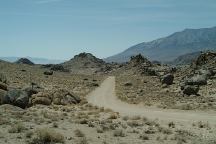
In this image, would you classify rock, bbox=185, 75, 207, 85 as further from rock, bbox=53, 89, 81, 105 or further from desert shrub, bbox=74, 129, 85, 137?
desert shrub, bbox=74, 129, 85, 137

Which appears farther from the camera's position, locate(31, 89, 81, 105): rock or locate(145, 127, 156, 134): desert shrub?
locate(31, 89, 81, 105): rock

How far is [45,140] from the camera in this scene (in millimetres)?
20344

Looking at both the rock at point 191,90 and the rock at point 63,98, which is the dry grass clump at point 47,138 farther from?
the rock at point 191,90

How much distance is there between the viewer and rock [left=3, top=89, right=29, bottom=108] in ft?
112

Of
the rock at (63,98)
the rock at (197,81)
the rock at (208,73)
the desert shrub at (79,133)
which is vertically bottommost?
the desert shrub at (79,133)

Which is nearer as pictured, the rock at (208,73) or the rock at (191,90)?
the rock at (191,90)

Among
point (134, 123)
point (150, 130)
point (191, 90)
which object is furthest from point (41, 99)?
point (191, 90)

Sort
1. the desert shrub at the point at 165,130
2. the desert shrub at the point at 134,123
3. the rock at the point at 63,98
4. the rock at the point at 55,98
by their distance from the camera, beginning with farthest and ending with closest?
the rock at the point at 63,98, the rock at the point at 55,98, the desert shrub at the point at 134,123, the desert shrub at the point at 165,130

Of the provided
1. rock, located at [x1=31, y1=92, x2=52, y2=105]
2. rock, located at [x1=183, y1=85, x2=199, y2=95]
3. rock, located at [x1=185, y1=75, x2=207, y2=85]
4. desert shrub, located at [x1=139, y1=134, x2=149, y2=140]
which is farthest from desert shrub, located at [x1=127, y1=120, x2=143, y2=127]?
rock, located at [x1=185, y1=75, x2=207, y2=85]

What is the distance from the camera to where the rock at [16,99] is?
34.1 metres

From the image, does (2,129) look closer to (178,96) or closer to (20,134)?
(20,134)

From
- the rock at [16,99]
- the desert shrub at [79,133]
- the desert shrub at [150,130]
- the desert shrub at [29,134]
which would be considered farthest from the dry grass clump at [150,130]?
the rock at [16,99]

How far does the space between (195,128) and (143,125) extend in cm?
321

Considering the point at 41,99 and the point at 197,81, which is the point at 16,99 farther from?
the point at 197,81
